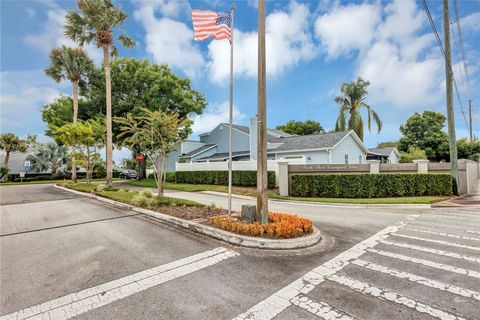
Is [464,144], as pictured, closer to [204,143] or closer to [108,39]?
[204,143]

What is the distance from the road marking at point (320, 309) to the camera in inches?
121

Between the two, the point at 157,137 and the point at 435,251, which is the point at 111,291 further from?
the point at 157,137

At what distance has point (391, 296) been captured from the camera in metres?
3.52

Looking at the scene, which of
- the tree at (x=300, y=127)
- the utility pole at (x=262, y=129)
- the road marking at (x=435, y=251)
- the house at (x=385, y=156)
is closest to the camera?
the road marking at (x=435, y=251)

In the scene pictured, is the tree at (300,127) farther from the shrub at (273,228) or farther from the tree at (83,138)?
the shrub at (273,228)

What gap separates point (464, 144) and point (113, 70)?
49.3 m

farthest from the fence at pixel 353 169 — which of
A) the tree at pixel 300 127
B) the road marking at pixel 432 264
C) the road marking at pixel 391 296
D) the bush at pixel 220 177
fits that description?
the tree at pixel 300 127

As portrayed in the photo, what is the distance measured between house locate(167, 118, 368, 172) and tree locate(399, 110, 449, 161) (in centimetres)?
2310

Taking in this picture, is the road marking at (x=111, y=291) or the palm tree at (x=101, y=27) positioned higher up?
the palm tree at (x=101, y=27)

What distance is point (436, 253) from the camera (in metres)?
5.21

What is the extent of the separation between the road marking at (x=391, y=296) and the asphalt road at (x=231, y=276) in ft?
0.05

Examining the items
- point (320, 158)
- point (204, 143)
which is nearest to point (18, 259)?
point (320, 158)

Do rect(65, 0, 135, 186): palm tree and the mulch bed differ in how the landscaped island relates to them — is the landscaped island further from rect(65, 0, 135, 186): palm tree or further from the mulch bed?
rect(65, 0, 135, 186): palm tree

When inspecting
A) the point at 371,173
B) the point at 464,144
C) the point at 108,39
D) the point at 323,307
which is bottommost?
the point at 323,307
